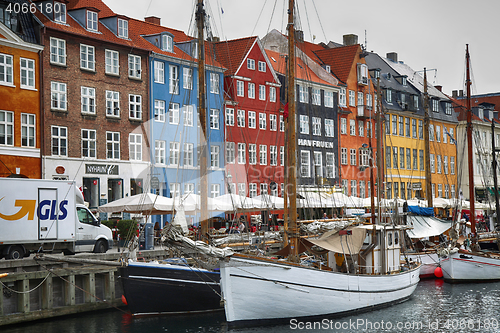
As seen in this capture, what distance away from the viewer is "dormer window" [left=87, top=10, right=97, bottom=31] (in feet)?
133

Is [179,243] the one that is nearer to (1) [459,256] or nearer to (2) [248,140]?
(1) [459,256]

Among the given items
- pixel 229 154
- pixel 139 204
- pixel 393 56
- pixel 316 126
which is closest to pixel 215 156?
pixel 229 154

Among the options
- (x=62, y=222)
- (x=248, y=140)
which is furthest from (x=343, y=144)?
(x=62, y=222)

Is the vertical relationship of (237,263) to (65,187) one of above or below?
below

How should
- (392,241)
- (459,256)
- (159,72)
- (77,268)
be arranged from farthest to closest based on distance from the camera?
(159,72) < (459,256) < (392,241) < (77,268)

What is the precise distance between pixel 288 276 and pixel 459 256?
15.2 metres

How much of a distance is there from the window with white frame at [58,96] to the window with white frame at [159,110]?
7261mm

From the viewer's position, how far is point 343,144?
61688 millimetres

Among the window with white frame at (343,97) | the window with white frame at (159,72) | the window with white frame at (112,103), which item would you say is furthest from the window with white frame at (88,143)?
the window with white frame at (343,97)

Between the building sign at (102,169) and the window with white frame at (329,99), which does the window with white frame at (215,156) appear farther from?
the window with white frame at (329,99)

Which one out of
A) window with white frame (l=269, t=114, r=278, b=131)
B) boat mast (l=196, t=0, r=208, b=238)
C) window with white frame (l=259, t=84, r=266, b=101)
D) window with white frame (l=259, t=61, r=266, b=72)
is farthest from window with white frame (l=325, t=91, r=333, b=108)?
boat mast (l=196, t=0, r=208, b=238)

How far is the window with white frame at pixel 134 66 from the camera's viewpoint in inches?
1679

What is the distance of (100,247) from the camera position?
26.8 m

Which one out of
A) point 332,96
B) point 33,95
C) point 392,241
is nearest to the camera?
point 392,241
